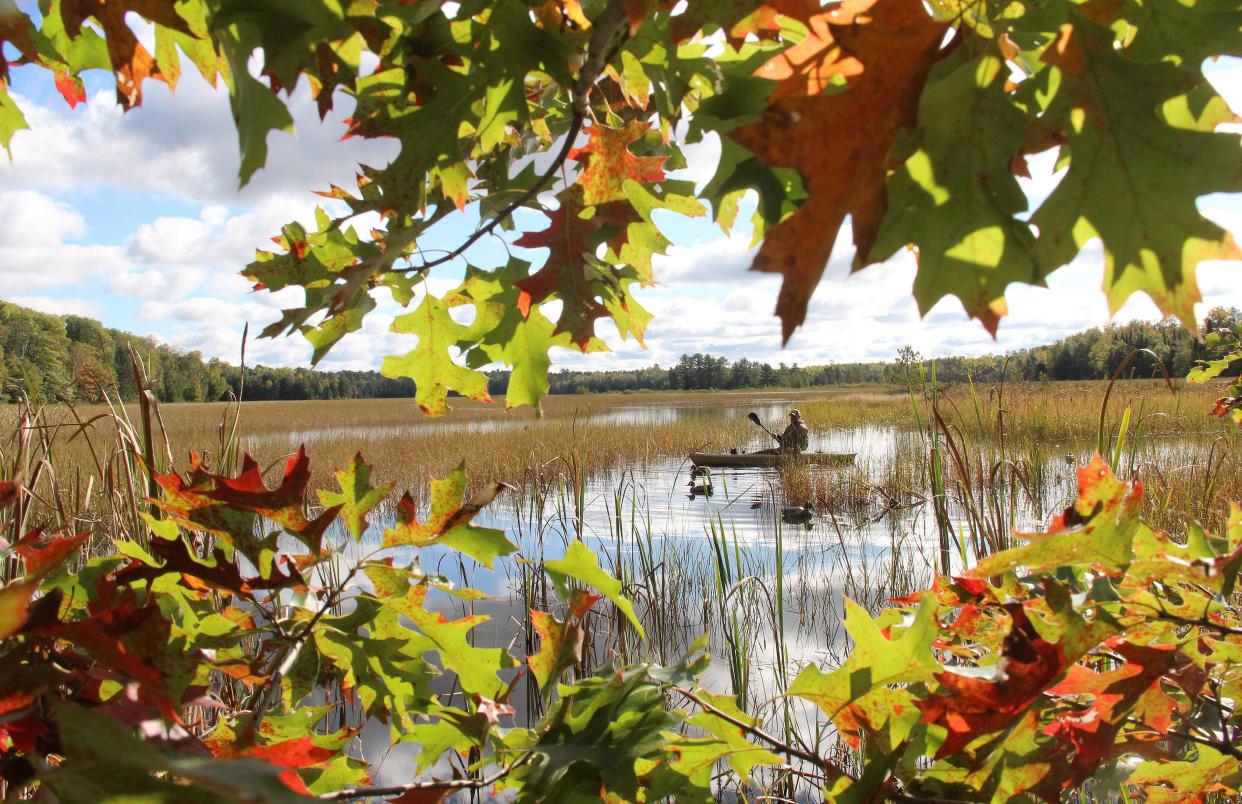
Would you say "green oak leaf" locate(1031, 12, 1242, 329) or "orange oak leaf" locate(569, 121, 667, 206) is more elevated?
"orange oak leaf" locate(569, 121, 667, 206)

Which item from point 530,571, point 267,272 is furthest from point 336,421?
point 267,272

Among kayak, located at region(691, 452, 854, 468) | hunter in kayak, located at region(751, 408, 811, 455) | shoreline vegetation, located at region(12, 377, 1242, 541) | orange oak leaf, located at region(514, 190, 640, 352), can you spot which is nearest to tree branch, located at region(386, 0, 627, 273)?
orange oak leaf, located at region(514, 190, 640, 352)

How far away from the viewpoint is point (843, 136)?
0.47m

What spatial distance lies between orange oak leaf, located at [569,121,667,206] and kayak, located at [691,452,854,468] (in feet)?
34.0

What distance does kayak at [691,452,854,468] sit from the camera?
36.6 feet

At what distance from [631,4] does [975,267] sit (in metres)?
0.30

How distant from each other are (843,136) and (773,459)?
11627 millimetres

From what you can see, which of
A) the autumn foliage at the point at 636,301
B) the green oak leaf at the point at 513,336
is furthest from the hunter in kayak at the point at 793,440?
the autumn foliage at the point at 636,301

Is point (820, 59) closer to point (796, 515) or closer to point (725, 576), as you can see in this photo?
point (725, 576)

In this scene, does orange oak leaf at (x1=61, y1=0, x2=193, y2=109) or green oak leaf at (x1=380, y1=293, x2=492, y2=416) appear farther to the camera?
green oak leaf at (x1=380, y1=293, x2=492, y2=416)

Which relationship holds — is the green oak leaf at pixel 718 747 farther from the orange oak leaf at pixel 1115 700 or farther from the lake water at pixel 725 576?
the lake water at pixel 725 576

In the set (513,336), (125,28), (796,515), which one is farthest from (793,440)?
(125,28)

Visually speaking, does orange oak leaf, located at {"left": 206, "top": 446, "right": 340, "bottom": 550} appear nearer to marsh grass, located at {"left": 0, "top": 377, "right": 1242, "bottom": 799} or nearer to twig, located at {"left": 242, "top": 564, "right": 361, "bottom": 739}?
twig, located at {"left": 242, "top": 564, "right": 361, "bottom": 739}

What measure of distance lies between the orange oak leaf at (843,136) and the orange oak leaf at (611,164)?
0.35m
